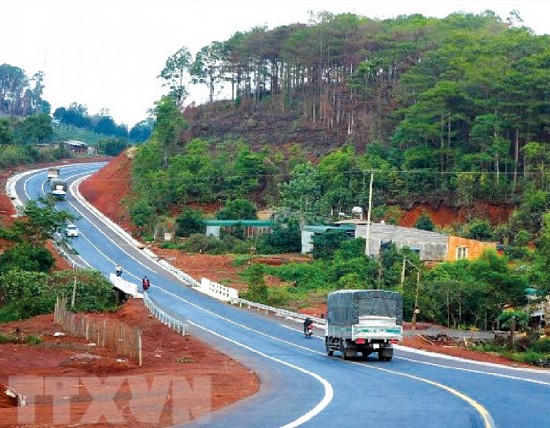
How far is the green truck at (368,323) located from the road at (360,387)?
54cm

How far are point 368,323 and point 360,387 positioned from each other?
9864 millimetres

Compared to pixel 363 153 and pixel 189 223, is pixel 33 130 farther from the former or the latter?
pixel 189 223

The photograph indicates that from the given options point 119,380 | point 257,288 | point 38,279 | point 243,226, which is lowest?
point 257,288

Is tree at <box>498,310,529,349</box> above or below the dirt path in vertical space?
below

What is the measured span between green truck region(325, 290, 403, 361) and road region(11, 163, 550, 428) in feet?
1.77

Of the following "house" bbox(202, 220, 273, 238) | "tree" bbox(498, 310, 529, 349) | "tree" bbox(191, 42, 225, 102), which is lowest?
"tree" bbox(498, 310, 529, 349)

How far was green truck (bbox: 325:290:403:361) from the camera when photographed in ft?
113

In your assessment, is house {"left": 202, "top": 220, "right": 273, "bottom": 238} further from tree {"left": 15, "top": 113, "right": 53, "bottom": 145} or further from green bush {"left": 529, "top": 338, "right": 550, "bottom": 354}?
tree {"left": 15, "top": 113, "right": 53, "bottom": 145}

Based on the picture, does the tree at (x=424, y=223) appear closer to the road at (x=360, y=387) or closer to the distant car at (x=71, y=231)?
the distant car at (x=71, y=231)

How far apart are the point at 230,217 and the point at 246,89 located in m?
39.5

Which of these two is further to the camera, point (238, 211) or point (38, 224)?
point (238, 211)

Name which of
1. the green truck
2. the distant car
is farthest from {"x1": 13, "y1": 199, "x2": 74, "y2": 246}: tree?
the green truck

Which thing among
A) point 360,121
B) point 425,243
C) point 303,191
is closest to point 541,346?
point 425,243

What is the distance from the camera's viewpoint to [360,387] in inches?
984
